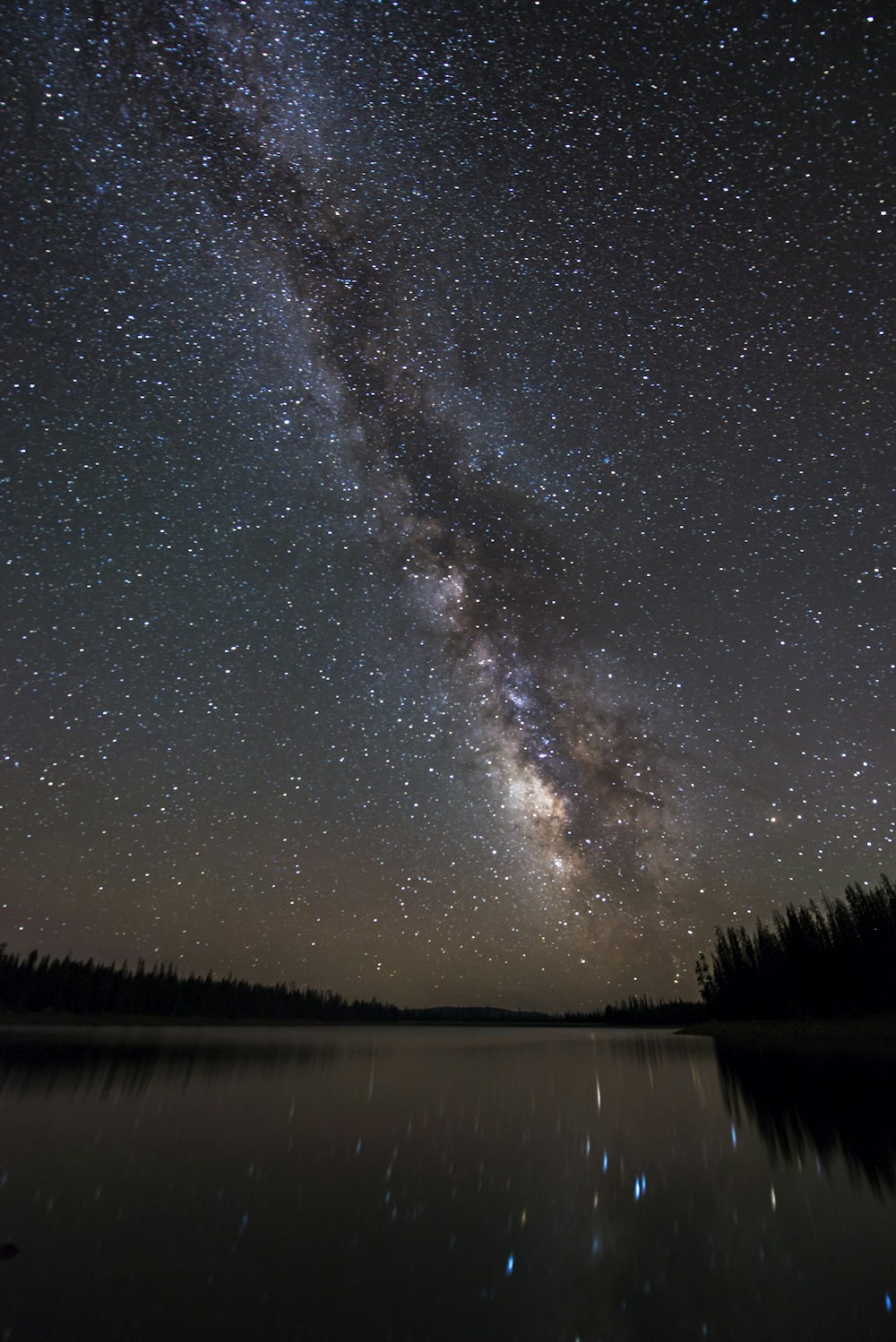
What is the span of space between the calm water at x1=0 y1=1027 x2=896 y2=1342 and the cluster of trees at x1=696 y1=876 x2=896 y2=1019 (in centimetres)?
6622

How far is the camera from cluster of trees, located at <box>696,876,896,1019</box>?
77938mm

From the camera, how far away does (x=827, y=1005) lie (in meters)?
82.4

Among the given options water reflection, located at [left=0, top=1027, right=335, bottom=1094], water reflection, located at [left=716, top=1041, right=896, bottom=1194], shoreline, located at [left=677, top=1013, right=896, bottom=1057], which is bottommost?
water reflection, located at [left=0, top=1027, right=335, bottom=1094]

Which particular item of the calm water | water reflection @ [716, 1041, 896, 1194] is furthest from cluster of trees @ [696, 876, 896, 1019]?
the calm water

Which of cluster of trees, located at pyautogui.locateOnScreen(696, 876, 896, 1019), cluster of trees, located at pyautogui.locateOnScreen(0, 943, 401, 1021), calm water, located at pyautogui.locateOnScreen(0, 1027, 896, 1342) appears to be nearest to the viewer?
calm water, located at pyautogui.locateOnScreen(0, 1027, 896, 1342)

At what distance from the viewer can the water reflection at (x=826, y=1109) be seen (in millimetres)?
15344

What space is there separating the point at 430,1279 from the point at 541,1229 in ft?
10.1

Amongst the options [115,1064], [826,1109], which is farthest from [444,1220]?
[115,1064]

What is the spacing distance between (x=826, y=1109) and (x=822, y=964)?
76715 mm

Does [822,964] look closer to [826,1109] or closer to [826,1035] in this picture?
[826,1035]

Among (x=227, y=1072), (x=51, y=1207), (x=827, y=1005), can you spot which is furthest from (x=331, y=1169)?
(x=827, y=1005)

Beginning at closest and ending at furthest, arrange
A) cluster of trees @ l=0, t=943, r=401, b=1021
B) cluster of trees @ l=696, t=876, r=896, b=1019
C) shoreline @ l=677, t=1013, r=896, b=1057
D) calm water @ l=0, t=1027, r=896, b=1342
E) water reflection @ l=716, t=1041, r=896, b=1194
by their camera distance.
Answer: calm water @ l=0, t=1027, r=896, b=1342 < water reflection @ l=716, t=1041, r=896, b=1194 < shoreline @ l=677, t=1013, r=896, b=1057 < cluster of trees @ l=696, t=876, r=896, b=1019 < cluster of trees @ l=0, t=943, r=401, b=1021

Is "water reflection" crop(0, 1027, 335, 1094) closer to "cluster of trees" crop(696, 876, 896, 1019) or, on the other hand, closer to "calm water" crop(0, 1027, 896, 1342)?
"calm water" crop(0, 1027, 896, 1342)

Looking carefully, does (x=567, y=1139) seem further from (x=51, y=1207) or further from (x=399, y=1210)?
(x=51, y=1207)
